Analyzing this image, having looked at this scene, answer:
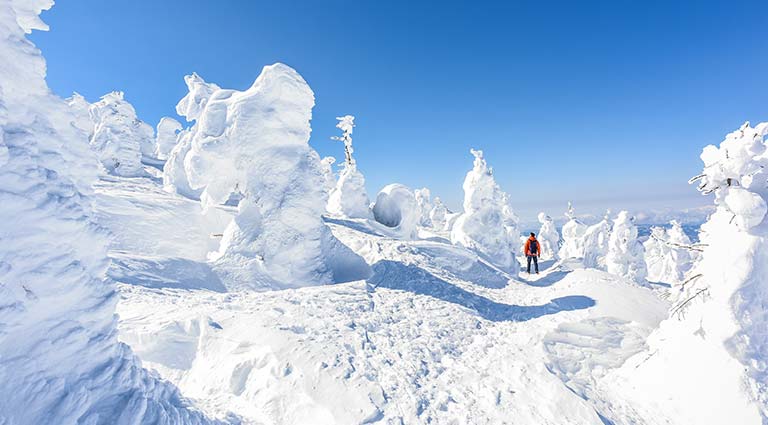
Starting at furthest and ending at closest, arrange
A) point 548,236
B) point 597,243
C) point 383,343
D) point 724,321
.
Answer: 1. point 548,236
2. point 597,243
3. point 383,343
4. point 724,321

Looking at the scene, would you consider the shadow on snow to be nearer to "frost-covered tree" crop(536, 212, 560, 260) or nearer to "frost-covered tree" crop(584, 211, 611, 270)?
"frost-covered tree" crop(584, 211, 611, 270)

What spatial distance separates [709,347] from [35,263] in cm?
1064

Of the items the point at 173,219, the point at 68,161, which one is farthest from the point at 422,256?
the point at 68,161

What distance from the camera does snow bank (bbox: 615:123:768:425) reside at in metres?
6.02

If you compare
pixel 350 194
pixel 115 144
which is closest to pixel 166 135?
pixel 115 144

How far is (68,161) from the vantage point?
4879 mm

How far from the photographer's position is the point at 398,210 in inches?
1141

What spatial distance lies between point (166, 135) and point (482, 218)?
53.4 m

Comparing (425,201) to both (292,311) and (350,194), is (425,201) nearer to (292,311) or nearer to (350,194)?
(350,194)

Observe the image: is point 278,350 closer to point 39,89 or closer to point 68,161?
point 68,161

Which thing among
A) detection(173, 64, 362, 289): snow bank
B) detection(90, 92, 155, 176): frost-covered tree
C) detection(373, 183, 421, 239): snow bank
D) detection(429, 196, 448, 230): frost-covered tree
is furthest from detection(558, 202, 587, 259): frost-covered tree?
detection(90, 92, 155, 176): frost-covered tree

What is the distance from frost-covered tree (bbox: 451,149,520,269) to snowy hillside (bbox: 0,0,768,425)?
13098 mm

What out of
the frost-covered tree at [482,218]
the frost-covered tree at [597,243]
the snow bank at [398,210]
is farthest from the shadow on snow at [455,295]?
the frost-covered tree at [597,243]

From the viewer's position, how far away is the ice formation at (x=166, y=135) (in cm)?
5438
